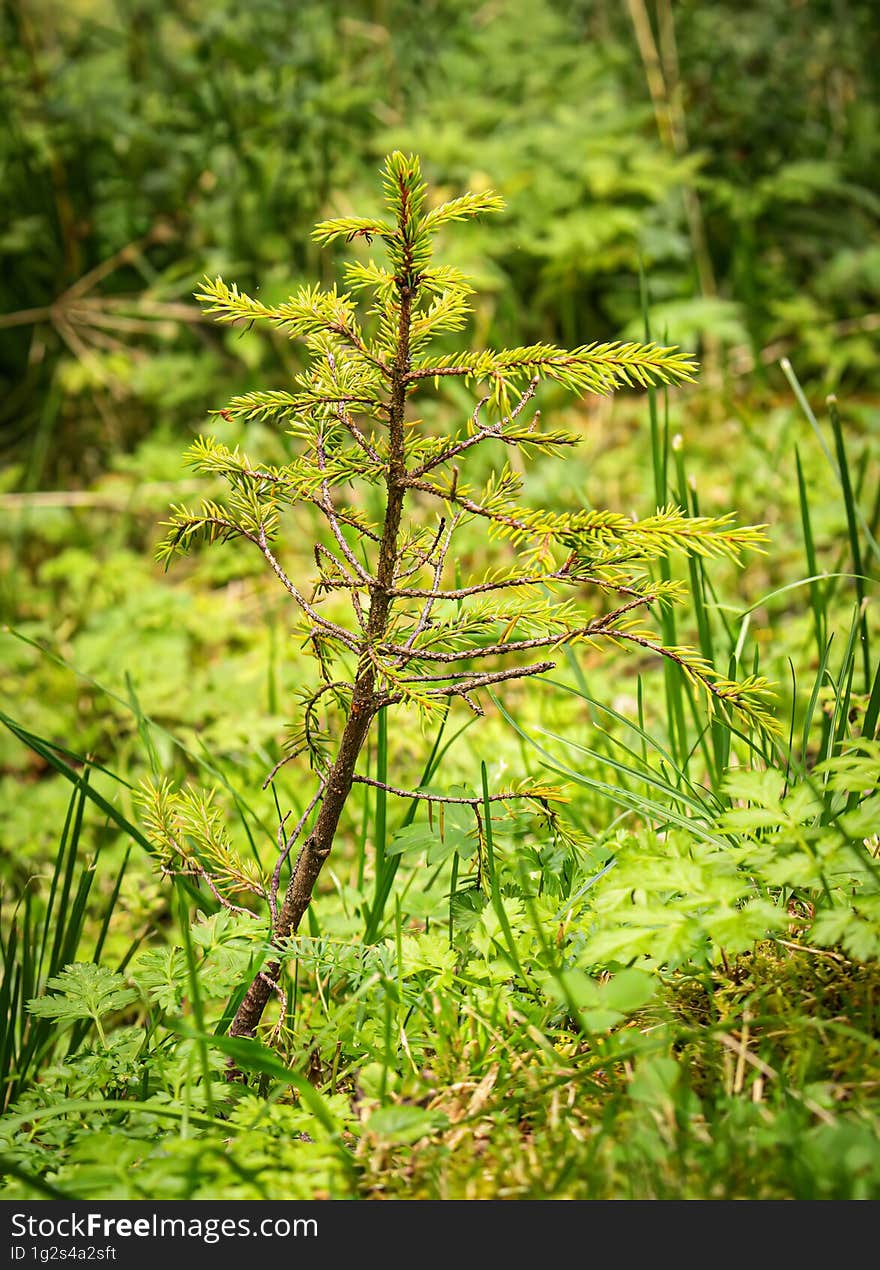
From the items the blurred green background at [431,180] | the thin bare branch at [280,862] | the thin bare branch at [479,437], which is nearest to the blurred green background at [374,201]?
the blurred green background at [431,180]

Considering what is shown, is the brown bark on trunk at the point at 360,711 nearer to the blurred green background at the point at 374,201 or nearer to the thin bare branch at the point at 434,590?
the thin bare branch at the point at 434,590

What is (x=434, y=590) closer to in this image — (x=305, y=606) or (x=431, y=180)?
(x=305, y=606)

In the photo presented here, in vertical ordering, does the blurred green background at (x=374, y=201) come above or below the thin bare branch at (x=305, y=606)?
above

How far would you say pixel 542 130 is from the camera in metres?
3.86

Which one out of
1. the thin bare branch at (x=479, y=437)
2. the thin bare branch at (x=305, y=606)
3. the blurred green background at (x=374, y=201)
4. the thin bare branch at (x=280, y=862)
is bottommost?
the thin bare branch at (x=280, y=862)

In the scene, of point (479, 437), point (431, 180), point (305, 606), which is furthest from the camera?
point (431, 180)

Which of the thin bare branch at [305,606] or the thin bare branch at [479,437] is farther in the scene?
the thin bare branch at [305,606]

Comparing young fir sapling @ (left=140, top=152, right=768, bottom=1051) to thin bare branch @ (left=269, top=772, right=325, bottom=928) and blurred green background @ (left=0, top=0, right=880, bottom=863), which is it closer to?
thin bare branch @ (left=269, top=772, right=325, bottom=928)

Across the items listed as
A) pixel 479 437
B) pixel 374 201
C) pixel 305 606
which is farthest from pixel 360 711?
pixel 374 201

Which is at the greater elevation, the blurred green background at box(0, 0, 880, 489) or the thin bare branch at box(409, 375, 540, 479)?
the blurred green background at box(0, 0, 880, 489)

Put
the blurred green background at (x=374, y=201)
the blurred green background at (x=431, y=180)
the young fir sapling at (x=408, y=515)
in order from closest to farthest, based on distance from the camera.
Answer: the young fir sapling at (x=408, y=515) → the blurred green background at (x=374, y=201) → the blurred green background at (x=431, y=180)

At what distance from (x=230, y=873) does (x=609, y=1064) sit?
1.77ft

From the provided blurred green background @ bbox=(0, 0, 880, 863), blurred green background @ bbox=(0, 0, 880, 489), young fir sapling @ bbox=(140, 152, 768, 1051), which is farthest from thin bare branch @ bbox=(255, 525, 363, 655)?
blurred green background @ bbox=(0, 0, 880, 489)

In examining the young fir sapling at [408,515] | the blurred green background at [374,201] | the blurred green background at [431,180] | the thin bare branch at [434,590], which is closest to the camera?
the young fir sapling at [408,515]
